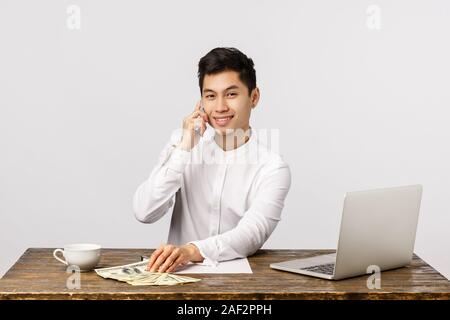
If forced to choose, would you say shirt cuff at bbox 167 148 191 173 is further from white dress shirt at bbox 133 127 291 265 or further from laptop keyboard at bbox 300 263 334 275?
laptop keyboard at bbox 300 263 334 275

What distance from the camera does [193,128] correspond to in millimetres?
2826

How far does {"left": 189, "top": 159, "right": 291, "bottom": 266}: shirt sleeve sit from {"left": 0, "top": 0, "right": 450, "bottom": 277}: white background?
5.78ft

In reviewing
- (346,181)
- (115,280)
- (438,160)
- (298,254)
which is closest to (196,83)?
(346,181)

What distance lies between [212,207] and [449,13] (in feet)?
7.95

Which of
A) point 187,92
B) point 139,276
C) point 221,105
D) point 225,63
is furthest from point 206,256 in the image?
point 187,92

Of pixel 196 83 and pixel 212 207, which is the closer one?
pixel 212 207

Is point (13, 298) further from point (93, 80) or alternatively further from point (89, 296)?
point (93, 80)

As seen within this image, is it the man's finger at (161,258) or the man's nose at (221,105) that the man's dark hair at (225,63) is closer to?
the man's nose at (221,105)

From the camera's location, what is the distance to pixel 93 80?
461cm

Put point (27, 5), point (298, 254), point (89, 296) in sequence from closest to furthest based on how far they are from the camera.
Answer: point (89, 296) < point (298, 254) < point (27, 5)

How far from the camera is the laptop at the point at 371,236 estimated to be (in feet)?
7.07

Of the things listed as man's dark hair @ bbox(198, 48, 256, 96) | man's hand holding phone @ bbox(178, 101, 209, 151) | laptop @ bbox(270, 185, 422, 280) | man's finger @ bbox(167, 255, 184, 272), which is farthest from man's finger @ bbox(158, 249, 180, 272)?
man's dark hair @ bbox(198, 48, 256, 96)

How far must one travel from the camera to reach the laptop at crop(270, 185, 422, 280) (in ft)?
7.07

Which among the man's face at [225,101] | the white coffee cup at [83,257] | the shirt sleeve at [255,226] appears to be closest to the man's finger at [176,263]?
the shirt sleeve at [255,226]
